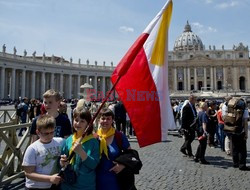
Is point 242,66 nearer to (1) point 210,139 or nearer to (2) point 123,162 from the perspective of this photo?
(1) point 210,139

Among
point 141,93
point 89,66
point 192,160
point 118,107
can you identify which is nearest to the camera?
point 141,93

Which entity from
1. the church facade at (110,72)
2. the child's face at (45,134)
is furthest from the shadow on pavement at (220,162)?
the church facade at (110,72)

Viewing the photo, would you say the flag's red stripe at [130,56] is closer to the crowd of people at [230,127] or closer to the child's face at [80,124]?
the child's face at [80,124]

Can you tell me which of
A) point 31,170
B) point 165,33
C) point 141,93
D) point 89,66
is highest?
point 89,66

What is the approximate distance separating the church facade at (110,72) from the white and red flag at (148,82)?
165ft

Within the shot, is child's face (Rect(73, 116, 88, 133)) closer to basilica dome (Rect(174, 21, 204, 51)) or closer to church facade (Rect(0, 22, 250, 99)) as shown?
church facade (Rect(0, 22, 250, 99))

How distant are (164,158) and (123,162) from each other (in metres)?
5.31

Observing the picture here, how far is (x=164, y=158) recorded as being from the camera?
7605mm

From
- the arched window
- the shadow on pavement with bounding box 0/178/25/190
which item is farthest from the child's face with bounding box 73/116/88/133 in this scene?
the arched window

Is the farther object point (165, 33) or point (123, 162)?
point (165, 33)

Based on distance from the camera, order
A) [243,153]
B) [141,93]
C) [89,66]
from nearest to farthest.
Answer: [141,93]
[243,153]
[89,66]

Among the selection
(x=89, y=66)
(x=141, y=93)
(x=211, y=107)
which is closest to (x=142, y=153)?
(x=211, y=107)

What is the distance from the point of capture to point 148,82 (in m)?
3.27

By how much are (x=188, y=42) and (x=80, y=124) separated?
130 meters
